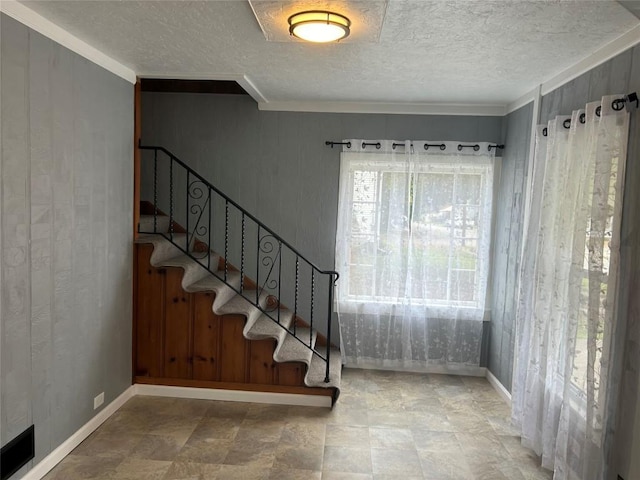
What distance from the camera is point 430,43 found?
2561mm

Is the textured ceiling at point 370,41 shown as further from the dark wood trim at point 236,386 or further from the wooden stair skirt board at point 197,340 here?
the dark wood trim at point 236,386

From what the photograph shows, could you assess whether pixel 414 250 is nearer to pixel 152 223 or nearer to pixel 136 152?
pixel 152 223

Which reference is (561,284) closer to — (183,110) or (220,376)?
(220,376)

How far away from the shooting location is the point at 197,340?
370cm

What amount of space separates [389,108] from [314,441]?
117 inches

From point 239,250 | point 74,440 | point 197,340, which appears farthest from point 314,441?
point 239,250

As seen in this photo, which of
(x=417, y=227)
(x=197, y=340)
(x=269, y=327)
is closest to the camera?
(x=197, y=340)

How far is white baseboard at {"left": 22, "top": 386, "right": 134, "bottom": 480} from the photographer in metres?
2.54

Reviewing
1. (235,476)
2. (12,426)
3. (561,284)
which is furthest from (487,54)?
(12,426)

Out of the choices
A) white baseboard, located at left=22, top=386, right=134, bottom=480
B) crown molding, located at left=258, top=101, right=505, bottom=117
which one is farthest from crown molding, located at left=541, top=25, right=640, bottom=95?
white baseboard, located at left=22, top=386, right=134, bottom=480

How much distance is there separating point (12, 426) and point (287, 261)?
257 centimetres

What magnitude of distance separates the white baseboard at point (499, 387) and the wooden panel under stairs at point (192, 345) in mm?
1586

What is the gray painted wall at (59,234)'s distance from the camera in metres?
2.26

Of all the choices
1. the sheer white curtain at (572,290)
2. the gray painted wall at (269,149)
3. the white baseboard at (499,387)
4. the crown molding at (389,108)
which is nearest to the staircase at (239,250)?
the gray painted wall at (269,149)
